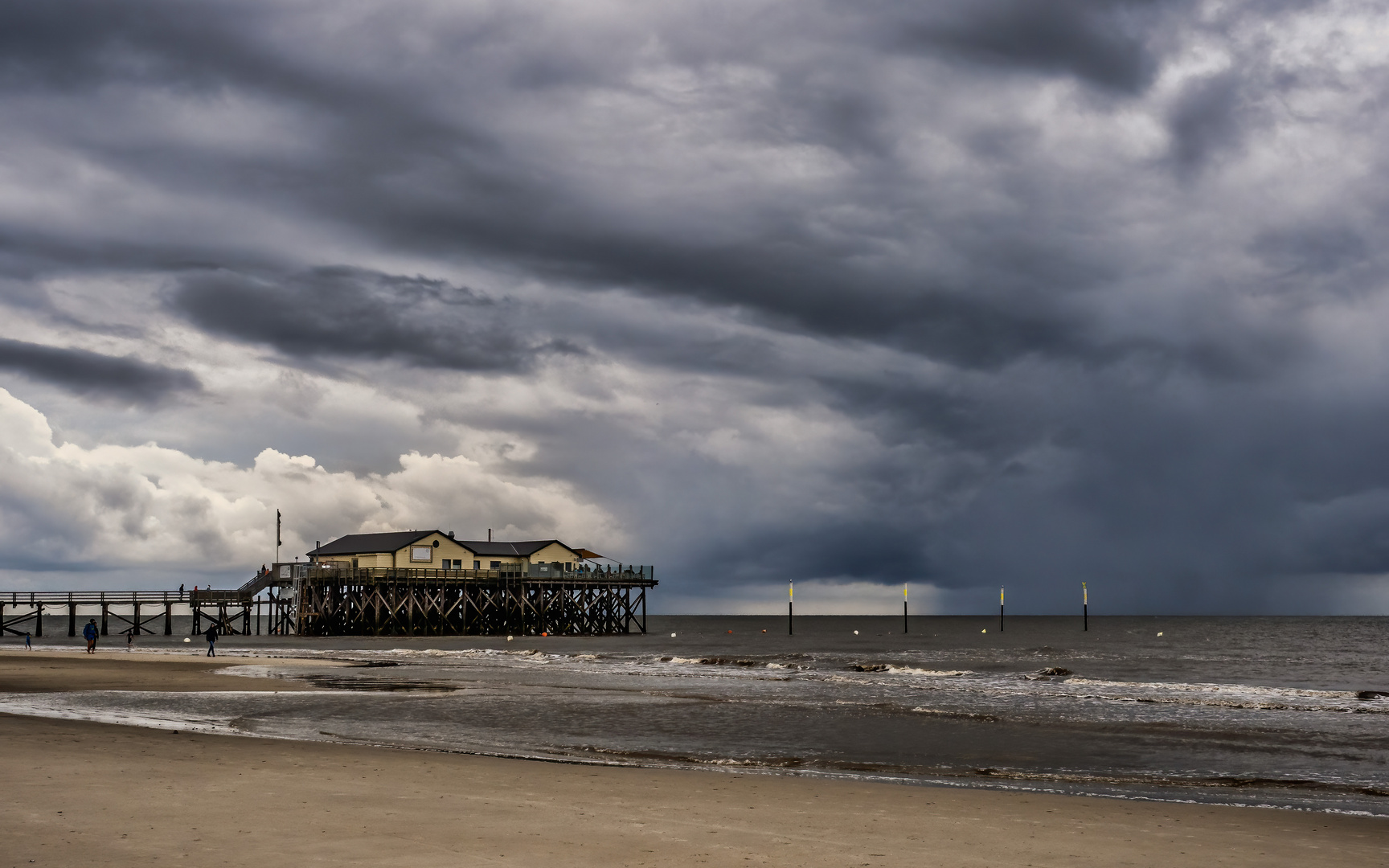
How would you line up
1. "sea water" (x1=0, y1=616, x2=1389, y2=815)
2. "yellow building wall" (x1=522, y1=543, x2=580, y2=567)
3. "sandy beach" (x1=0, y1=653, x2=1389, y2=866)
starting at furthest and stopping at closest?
1. "yellow building wall" (x1=522, y1=543, x2=580, y2=567)
2. "sea water" (x1=0, y1=616, x2=1389, y2=815)
3. "sandy beach" (x1=0, y1=653, x2=1389, y2=866)

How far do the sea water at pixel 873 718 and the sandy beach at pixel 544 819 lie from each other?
246 centimetres

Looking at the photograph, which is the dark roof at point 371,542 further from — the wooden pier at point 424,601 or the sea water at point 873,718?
the sea water at point 873,718

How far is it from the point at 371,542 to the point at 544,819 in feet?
257

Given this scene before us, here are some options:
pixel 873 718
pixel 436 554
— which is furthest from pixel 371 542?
pixel 873 718

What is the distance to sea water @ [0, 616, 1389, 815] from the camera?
1739 centimetres

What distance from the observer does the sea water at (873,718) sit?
57.1ft

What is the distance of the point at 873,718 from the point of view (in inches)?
1016

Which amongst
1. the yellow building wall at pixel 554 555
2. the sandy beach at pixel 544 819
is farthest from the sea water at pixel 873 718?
the yellow building wall at pixel 554 555

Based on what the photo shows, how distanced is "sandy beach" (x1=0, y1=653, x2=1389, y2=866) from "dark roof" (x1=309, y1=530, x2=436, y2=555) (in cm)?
6747

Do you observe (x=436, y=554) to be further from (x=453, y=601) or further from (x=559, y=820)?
(x=559, y=820)

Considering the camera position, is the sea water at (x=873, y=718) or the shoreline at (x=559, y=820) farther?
the sea water at (x=873, y=718)

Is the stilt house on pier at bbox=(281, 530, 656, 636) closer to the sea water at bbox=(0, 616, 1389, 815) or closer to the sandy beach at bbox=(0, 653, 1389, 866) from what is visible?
the sea water at bbox=(0, 616, 1389, 815)

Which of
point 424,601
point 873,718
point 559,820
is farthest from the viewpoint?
point 424,601

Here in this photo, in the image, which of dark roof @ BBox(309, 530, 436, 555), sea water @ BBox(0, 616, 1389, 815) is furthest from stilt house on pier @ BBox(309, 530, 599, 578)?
sea water @ BBox(0, 616, 1389, 815)
